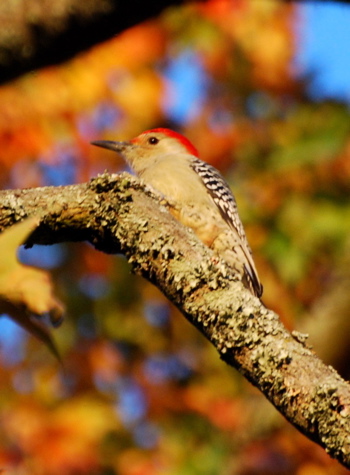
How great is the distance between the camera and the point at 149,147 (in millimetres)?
7910

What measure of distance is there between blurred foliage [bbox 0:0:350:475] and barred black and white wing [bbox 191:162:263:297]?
2.08m

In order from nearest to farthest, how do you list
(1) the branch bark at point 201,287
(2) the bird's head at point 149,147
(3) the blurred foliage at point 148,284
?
(1) the branch bark at point 201,287 → (2) the bird's head at point 149,147 → (3) the blurred foliage at point 148,284

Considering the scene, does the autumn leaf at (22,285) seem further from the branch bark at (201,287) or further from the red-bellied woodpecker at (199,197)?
the red-bellied woodpecker at (199,197)

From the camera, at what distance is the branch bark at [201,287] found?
8.95 feet

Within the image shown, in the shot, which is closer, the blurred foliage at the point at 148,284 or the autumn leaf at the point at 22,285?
the autumn leaf at the point at 22,285

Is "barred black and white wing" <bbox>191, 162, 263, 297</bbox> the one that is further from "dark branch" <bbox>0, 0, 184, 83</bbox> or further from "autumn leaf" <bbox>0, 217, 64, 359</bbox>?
"autumn leaf" <bbox>0, 217, 64, 359</bbox>

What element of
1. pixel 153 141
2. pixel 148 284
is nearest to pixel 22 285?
pixel 153 141

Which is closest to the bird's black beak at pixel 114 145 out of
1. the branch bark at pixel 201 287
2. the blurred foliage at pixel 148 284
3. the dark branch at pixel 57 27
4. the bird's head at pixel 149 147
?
the bird's head at pixel 149 147

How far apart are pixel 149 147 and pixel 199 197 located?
5.55 feet

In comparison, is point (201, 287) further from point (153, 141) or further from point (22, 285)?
point (153, 141)

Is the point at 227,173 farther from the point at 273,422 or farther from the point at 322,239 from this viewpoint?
the point at 273,422

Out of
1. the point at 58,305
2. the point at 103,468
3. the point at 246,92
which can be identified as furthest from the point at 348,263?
the point at 58,305

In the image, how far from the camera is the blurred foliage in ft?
29.0

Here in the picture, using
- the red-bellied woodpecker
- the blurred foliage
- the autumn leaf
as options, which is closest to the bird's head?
the red-bellied woodpecker
